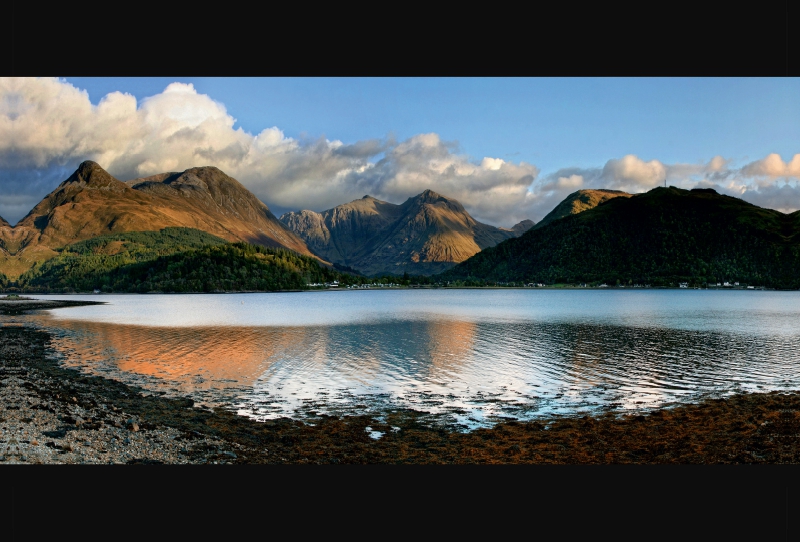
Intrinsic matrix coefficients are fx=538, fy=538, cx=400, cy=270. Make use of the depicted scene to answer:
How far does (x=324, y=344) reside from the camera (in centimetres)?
4806

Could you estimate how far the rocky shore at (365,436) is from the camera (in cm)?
1612

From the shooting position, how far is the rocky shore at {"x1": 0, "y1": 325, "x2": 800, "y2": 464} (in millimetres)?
16125

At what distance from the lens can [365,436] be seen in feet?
62.7

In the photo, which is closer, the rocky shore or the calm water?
the rocky shore

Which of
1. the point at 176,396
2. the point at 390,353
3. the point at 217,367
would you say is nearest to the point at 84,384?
the point at 176,396

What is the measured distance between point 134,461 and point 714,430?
18988mm

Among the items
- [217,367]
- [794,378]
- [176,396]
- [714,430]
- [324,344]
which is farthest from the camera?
[324,344]

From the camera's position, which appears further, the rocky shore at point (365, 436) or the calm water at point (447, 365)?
the calm water at point (447, 365)

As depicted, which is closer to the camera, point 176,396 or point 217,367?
point 176,396

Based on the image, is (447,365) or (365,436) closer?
(365,436)
